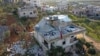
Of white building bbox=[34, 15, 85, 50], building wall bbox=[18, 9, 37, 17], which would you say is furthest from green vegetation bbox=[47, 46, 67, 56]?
building wall bbox=[18, 9, 37, 17]

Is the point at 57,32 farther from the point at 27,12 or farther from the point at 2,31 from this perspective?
the point at 27,12

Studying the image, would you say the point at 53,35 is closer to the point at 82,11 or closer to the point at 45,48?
the point at 45,48

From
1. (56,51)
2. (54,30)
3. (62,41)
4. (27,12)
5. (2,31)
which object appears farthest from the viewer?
(27,12)

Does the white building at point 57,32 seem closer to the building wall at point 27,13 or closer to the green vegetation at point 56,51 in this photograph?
the green vegetation at point 56,51

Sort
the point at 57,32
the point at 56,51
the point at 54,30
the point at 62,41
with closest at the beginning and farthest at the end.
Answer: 1. the point at 56,51
2. the point at 62,41
3. the point at 57,32
4. the point at 54,30

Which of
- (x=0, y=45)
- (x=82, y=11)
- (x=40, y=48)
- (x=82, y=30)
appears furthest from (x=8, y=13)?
(x=82, y=11)

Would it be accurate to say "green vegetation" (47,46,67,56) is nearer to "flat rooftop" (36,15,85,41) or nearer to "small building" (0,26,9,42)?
"flat rooftop" (36,15,85,41)

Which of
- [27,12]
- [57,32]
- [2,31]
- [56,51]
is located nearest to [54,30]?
[57,32]

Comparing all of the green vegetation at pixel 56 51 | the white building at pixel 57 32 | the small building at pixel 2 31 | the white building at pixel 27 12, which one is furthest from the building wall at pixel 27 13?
the green vegetation at pixel 56 51

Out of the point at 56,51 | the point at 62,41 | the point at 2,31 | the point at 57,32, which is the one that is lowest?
the point at 2,31
